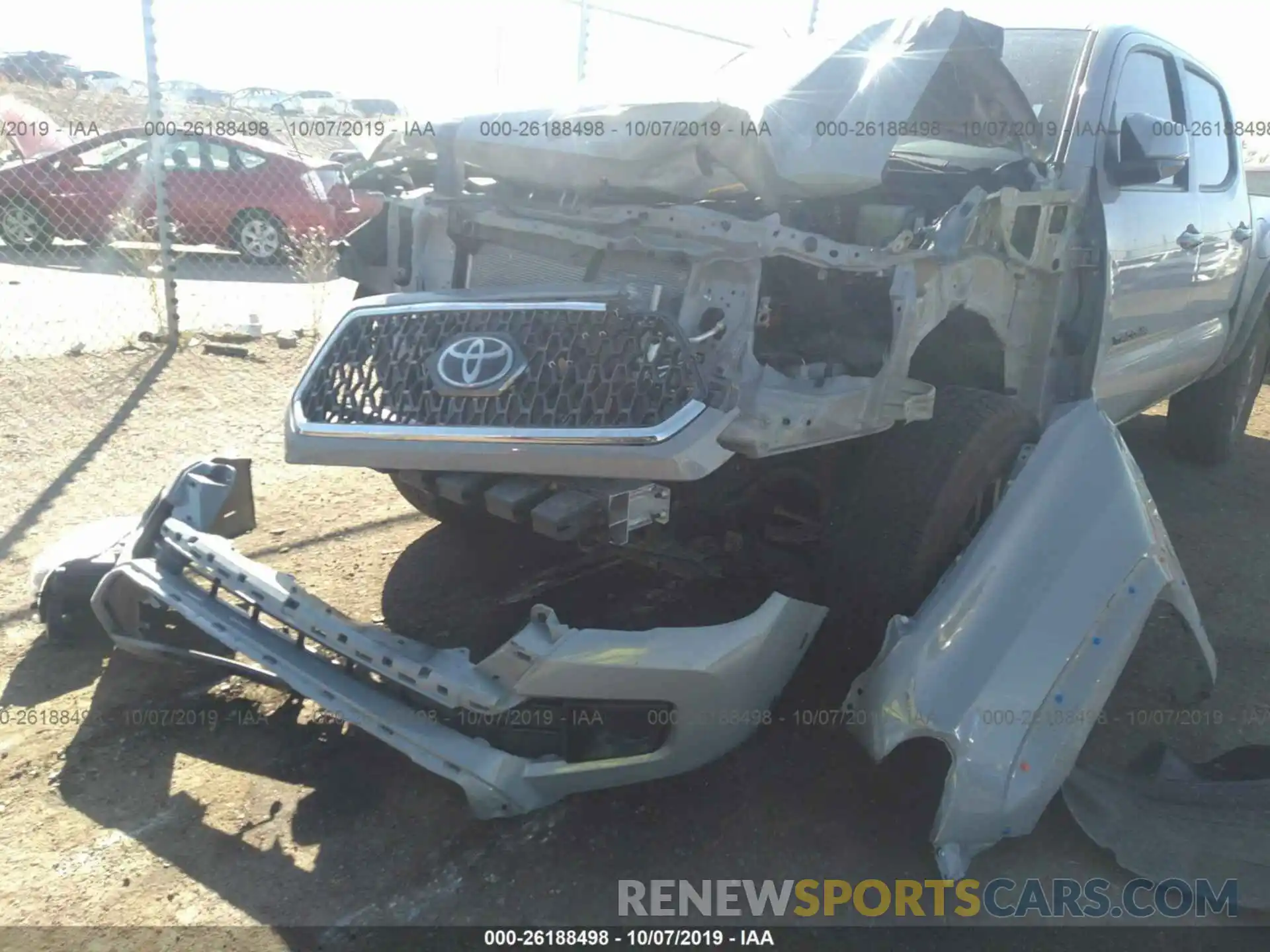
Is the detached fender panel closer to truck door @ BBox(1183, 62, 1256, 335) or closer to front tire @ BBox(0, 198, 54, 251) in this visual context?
truck door @ BBox(1183, 62, 1256, 335)

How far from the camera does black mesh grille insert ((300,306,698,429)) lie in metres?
2.42

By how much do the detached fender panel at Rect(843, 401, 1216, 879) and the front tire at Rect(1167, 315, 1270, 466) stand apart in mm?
3329

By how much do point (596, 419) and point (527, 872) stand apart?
1.06 m

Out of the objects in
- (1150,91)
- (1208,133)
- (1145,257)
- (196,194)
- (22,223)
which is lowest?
(22,223)

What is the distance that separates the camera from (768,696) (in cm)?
252

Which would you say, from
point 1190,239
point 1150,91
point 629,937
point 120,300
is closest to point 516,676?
point 629,937

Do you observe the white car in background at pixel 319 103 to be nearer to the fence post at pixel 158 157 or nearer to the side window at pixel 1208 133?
the fence post at pixel 158 157

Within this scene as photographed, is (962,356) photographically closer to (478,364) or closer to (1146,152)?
(1146,152)

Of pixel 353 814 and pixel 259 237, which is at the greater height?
pixel 353 814

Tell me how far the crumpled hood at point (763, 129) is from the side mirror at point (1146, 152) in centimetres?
53

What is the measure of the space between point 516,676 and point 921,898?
1.07 meters

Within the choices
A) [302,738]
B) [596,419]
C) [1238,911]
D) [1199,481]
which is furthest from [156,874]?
[1199,481]

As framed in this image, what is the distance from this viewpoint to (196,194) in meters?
10.1

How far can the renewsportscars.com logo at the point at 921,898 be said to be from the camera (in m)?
2.34
